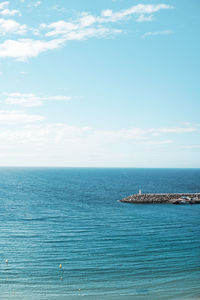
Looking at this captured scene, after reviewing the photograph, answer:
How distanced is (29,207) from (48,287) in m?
44.7

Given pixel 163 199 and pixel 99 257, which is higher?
Result: pixel 99 257

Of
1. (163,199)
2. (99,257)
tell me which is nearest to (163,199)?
(163,199)

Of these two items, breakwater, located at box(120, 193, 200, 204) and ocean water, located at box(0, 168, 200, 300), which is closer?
ocean water, located at box(0, 168, 200, 300)

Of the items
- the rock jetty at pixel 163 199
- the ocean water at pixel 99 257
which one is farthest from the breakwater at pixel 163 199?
the ocean water at pixel 99 257

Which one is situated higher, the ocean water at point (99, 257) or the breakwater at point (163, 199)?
the ocean water at point (99, 257)

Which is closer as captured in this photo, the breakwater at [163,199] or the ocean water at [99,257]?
the ocean water at [99,257]

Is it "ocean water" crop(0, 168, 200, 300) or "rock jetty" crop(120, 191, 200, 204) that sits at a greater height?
"ocean water" crop(0, 168, 200, 300)

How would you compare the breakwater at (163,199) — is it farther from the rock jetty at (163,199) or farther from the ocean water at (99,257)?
the ocean water at (99,257)

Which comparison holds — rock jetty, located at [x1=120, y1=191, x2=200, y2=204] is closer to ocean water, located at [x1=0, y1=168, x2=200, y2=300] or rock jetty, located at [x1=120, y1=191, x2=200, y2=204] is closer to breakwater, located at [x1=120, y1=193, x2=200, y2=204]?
breakwater, located at [x1=120, y1=193, x2=200, y2=204]

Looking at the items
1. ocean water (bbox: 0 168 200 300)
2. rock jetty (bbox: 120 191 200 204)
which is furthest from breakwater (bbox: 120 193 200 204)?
ocean water (bbox: 0 168 200 300)

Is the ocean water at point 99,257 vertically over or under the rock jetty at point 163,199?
over

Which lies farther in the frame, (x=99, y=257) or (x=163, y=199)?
(x=163, y=199)

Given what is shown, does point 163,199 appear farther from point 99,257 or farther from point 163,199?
point 99,257

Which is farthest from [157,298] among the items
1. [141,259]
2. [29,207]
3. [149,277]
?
[29,207]
